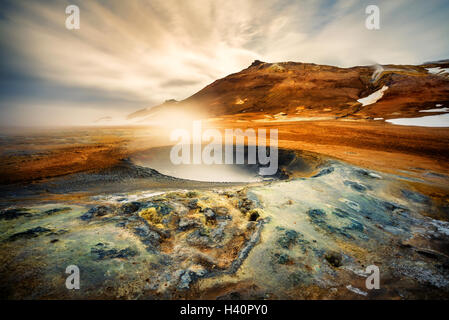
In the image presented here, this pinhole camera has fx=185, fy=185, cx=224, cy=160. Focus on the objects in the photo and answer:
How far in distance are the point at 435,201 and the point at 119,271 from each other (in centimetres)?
756

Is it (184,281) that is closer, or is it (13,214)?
(184,281)

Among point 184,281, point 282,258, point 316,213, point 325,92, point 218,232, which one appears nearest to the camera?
point 184,281

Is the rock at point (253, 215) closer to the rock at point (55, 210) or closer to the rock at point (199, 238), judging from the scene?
the rock at point (199, 238)

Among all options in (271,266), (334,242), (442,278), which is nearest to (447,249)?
(442,278)

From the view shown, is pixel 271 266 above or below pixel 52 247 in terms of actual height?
below

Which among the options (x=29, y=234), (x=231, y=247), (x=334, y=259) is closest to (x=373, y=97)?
(x=334, y=259)

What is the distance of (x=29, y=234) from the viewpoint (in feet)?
10.1

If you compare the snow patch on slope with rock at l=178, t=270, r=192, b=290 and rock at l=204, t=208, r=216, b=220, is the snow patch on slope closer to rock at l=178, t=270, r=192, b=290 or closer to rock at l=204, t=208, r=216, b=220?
rock at l=204, t=208, r=216, b=220

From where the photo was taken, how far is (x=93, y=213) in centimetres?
396

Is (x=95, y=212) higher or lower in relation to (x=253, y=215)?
higher

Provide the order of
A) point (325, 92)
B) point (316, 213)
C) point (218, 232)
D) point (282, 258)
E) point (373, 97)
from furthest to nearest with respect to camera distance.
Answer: point (325, 92) → point (373, 97) → point (316, 213) → point (218, 232) → point (282, 258)

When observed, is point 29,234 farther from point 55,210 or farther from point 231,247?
point 231,247

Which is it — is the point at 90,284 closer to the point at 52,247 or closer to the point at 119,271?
the point at 119,271
